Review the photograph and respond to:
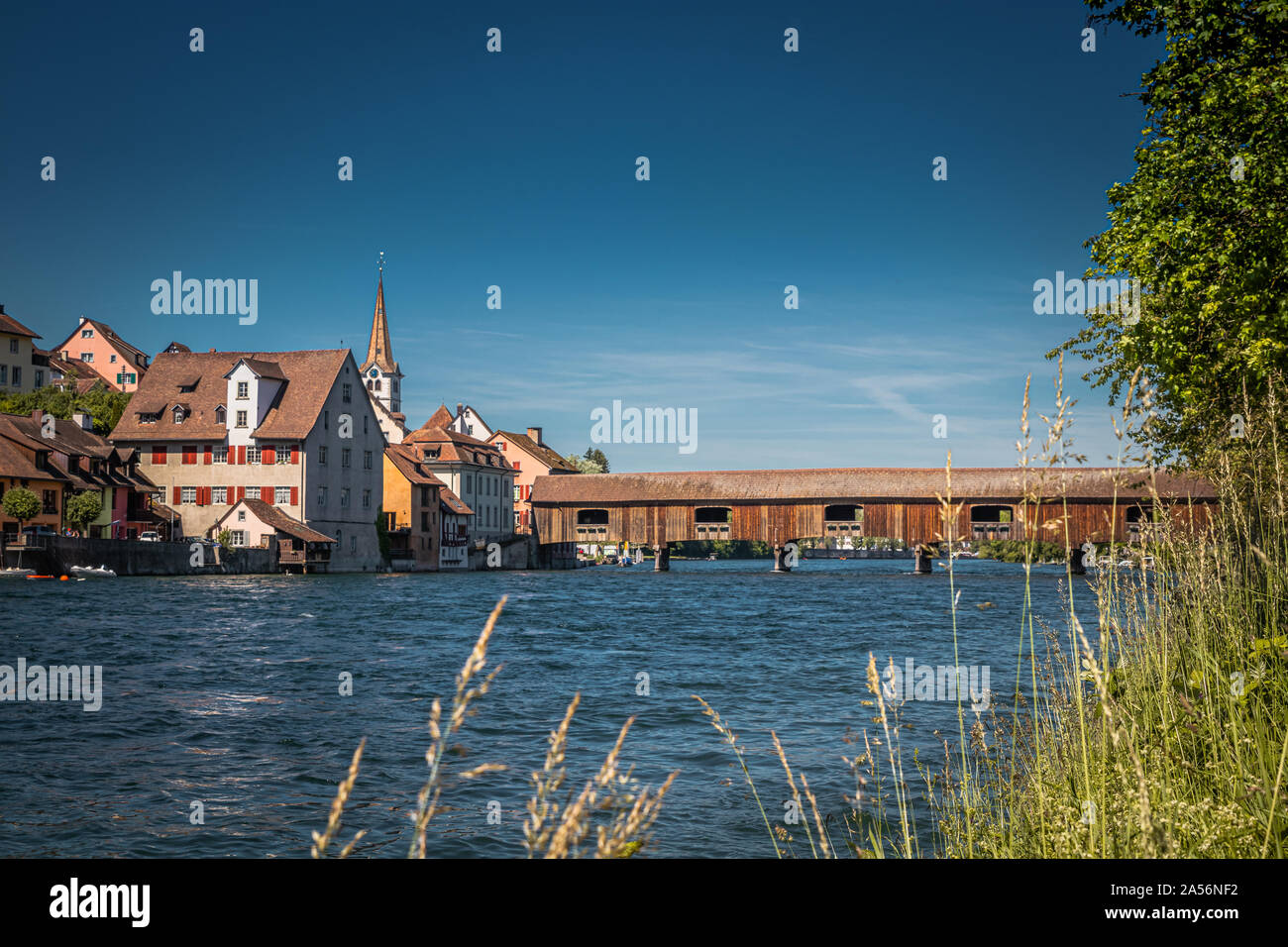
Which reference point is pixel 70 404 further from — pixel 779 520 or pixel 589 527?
pixel 779 520

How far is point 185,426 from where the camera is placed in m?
53.6

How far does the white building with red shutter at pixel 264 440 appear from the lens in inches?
2055

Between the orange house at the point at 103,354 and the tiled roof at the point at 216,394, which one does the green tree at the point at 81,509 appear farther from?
the orange house at the point at 103,354

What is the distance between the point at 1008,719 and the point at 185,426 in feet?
169

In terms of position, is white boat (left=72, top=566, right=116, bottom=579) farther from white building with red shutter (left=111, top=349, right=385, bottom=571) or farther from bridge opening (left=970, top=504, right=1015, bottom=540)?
bridge opening (left=970, top=504, right=1015, bottom=540)

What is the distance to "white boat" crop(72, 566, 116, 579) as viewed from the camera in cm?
3828

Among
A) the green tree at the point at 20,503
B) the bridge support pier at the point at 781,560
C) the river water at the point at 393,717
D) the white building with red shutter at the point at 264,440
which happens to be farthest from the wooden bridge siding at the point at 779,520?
the river water at the point at 393,717

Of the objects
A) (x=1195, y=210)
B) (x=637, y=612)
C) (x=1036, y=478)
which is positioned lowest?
(x=637, y=612)

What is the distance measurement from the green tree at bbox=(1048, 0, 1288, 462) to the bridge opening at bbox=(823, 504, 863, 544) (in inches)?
1600

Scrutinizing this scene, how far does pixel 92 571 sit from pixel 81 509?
21.1 ft

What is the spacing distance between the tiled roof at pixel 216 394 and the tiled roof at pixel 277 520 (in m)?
3.78

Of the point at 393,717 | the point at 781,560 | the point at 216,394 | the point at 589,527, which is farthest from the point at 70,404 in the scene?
the point at 393,717
